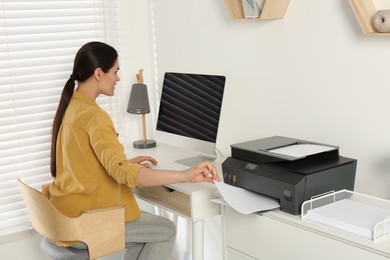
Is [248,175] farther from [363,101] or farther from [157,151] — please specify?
[157,151]

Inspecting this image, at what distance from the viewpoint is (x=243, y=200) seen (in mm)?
2287

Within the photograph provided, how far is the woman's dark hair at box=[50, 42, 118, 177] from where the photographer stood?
2572 mm

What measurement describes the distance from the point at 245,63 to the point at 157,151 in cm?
73

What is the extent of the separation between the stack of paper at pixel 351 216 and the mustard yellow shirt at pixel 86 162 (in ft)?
2.64

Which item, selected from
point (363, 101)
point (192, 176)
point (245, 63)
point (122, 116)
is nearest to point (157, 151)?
point (122, 116)

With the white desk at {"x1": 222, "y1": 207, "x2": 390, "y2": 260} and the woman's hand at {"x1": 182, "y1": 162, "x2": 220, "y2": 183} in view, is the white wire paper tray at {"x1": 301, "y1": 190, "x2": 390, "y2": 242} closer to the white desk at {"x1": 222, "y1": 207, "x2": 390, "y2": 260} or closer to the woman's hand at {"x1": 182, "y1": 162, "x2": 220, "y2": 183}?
the white desk at {"x1": 222, "y1": 207, "x2": 390, "y2": 260}

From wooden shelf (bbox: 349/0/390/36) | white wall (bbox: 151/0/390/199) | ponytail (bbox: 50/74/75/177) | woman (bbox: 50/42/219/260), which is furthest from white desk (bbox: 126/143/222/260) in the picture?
wooden shelf (bbox: 349/0/390/36)

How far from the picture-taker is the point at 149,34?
12.0ft

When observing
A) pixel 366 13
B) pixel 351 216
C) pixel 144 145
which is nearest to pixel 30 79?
pixel 144 145

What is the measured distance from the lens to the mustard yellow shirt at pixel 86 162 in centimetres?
243

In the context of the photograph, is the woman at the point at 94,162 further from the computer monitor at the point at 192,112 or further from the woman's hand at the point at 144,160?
the computer monitor at the point at 192,112

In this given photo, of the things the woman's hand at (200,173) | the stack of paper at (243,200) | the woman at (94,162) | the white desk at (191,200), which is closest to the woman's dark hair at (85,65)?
the woman at (94,162)

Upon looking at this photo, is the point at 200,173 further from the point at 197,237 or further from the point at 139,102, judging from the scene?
the point at 139,102

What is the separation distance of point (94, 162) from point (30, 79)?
0.99 metres
